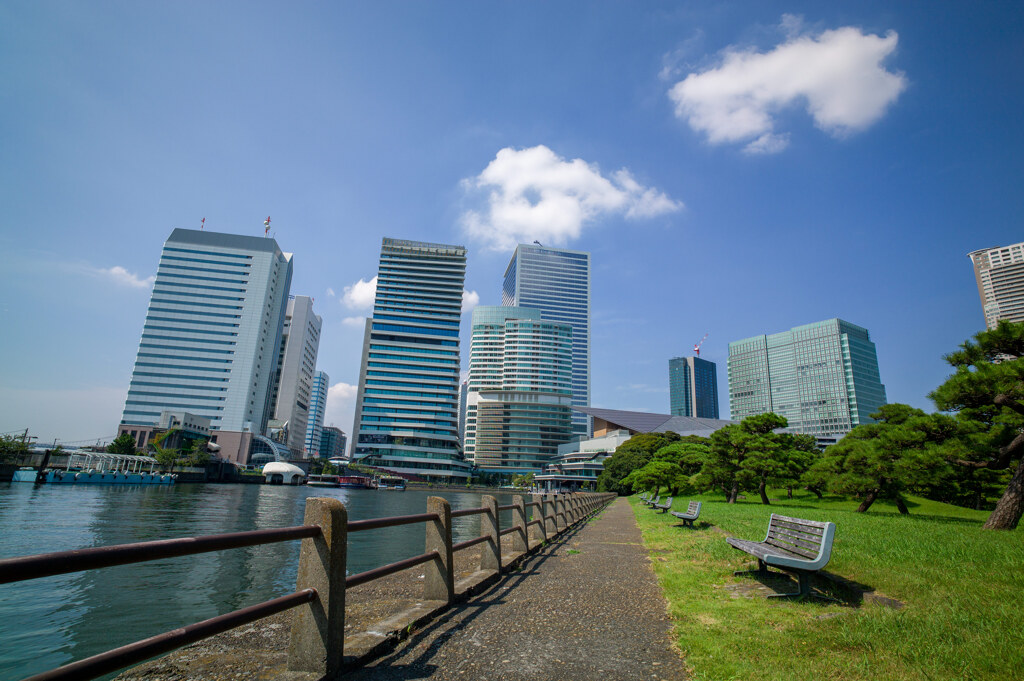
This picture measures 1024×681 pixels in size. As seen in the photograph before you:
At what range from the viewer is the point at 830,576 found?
680 cm

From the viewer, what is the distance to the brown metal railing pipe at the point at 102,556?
6.35 feet

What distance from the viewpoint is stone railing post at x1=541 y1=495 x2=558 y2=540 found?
43.1 feet

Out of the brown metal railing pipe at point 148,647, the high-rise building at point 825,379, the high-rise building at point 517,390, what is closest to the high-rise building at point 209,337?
the high-rise building at point 517,390

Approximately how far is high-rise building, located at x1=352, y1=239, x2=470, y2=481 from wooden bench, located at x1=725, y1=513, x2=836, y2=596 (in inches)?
5148

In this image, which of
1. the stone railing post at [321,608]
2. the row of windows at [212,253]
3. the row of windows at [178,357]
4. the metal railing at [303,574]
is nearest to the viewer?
the metal railing at [303,574]

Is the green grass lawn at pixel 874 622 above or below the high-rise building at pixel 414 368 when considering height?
below

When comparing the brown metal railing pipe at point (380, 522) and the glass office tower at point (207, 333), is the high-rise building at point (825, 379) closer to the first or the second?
the glass office tower at point (207, 333)

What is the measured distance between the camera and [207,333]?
131250 mm

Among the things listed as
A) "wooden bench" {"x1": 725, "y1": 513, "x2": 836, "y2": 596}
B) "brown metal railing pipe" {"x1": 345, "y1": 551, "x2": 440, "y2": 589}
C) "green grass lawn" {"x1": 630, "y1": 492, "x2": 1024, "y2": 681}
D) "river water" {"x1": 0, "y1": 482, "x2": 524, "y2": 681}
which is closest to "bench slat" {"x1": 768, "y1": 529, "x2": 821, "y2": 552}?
"wooden bench" {"x1": 725, "y1": 513, "x2": 836, "y2": 596}

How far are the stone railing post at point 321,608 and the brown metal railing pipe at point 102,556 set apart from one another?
47 cm

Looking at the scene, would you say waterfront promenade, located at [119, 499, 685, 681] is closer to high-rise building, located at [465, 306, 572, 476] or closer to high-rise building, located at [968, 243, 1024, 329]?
high-rise building, located at [465, 306, 572, 476]

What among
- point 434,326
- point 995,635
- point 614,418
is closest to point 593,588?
point 995,635

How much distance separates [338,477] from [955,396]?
385 feet

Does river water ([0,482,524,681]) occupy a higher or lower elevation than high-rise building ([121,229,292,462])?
lower
